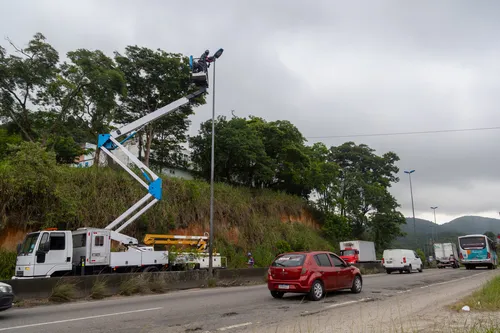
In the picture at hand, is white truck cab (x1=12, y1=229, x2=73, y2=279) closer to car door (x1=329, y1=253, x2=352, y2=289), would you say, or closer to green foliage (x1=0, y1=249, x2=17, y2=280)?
green foliage (x1=0, y1=249, x2=17, y2=280)

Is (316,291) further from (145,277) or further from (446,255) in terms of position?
(446,255)

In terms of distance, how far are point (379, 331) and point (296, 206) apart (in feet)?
108

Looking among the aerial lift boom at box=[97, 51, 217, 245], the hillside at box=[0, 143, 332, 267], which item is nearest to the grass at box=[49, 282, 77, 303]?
the aerial lift boom at box=[97, 51, 217, 245]

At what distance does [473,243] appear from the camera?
3788 cm

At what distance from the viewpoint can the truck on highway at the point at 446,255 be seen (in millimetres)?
46656

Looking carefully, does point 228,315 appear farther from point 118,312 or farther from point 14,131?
point 14,131

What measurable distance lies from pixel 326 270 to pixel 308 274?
980mm

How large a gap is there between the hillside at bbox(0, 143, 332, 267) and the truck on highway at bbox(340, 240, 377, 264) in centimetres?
229

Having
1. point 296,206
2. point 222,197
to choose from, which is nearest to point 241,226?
point 222,197

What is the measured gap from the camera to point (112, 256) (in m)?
17.1

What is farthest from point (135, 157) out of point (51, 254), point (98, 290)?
point (98, 290)

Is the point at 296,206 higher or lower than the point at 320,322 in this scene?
higher

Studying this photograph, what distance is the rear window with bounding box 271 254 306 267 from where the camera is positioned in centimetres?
1201

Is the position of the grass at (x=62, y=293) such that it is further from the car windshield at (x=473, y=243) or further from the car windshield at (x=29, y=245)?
the car windshield at (x=473, y=243)
